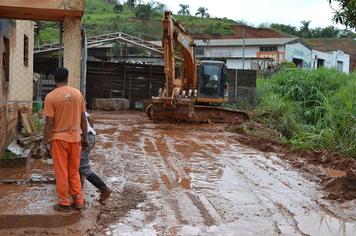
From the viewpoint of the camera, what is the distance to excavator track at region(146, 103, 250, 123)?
1897 centimetres

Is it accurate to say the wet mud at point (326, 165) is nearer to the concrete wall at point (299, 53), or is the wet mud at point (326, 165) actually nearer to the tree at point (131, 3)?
the concrete wall at point (299, 53)

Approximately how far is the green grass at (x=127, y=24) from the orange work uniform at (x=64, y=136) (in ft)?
145

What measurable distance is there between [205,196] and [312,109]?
13503mm

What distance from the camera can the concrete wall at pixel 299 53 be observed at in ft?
186

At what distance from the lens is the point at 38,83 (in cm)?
2045

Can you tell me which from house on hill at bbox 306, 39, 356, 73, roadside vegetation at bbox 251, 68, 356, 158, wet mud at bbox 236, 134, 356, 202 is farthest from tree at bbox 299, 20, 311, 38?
wet mud at bbox 236, 134, 356, 202

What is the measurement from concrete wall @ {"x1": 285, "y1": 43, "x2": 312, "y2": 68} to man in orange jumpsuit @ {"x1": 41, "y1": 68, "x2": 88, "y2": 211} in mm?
51871

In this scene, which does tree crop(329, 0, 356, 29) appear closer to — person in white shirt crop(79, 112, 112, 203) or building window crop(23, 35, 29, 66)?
person in white shirt crop(79, 112, 112, 203)

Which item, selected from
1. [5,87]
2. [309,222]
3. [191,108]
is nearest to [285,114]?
[191,108]

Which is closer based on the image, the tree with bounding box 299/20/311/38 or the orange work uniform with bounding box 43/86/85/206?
the orange work uniform with bounding box 43/86/85/206

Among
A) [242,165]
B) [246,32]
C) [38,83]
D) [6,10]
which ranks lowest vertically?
[242,165]

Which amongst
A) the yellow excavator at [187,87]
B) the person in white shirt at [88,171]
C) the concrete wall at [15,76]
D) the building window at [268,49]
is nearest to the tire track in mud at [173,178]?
the person in white shirt at [88,171]

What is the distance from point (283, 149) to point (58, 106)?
839 centimetres

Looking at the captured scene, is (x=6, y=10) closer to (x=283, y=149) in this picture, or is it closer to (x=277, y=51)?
(x=283, y=149)
